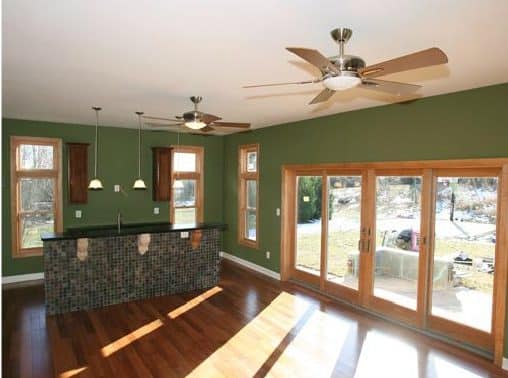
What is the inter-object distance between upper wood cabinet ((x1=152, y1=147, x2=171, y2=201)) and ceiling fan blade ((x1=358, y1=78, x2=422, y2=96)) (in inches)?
211

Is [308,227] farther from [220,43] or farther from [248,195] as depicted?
[220,43]

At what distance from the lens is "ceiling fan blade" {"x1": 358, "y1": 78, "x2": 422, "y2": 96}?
2.47 meters

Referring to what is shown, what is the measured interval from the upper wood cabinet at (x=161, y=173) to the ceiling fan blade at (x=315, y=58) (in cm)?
551

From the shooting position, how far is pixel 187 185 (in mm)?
7883

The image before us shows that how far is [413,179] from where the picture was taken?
459 cm

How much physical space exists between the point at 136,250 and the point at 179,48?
11.3ft

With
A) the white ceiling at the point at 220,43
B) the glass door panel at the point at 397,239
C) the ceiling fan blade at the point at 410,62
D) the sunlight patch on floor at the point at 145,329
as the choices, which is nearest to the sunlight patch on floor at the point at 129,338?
the sunlight patch on floor at the point at 145,329

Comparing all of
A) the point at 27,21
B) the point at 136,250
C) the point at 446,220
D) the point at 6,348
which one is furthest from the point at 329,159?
the point at 6,348

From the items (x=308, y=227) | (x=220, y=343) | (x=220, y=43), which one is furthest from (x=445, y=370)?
(x=220, y=43)

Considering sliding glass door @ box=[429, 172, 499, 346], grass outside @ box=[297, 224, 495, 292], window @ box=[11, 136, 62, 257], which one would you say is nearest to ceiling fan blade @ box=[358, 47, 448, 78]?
sliding glass door @ box=[429, 172, 499, 346]

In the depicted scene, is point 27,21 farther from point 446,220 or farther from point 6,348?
point 446,220

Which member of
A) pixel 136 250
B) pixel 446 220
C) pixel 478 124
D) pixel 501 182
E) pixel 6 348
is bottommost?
pixel 6 348

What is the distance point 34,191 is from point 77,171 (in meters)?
0.78

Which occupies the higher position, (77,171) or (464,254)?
(77,171)
